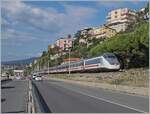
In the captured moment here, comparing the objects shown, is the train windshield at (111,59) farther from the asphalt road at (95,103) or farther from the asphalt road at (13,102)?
the asphalt road at (95,103)

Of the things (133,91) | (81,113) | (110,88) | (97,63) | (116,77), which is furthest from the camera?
(97,63)

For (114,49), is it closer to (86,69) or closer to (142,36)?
(86,69)

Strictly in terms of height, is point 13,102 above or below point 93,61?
below

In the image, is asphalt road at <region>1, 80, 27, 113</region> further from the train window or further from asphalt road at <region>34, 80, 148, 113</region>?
the train window

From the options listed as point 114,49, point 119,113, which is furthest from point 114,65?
point 119,113

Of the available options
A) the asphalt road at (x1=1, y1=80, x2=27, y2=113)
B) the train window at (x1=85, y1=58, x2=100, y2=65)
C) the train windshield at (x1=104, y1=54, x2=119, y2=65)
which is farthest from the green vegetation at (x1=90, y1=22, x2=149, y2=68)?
the asphalt road at (x1=1, y1=80, x2=27, y2=113)

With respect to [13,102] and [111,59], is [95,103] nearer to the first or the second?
[13,102]

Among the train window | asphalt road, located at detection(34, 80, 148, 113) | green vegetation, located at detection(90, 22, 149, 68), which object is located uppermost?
green vegetation, located at detection(90, 22, 149, 68)

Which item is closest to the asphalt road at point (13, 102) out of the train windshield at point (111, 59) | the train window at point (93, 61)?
the train windshield at point (111, 59)

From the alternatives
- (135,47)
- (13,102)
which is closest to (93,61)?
(135,47)

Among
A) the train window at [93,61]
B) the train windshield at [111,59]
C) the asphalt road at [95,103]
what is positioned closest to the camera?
the asphalt road at [95,103]

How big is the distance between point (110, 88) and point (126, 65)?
31.2m

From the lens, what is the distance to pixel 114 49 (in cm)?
8775

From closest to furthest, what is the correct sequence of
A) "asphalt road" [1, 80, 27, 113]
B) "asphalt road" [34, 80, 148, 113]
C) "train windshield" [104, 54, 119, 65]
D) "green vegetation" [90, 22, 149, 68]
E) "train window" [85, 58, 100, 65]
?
"asphalt road" [34, 80, 148, 113], "asphalt road" [1, 80, 27, 113], "train windshield" [104, 54, 119, 65], "green vegetation" [90, 22, 149, 68], "train window" [85, 58, 100, 65]
